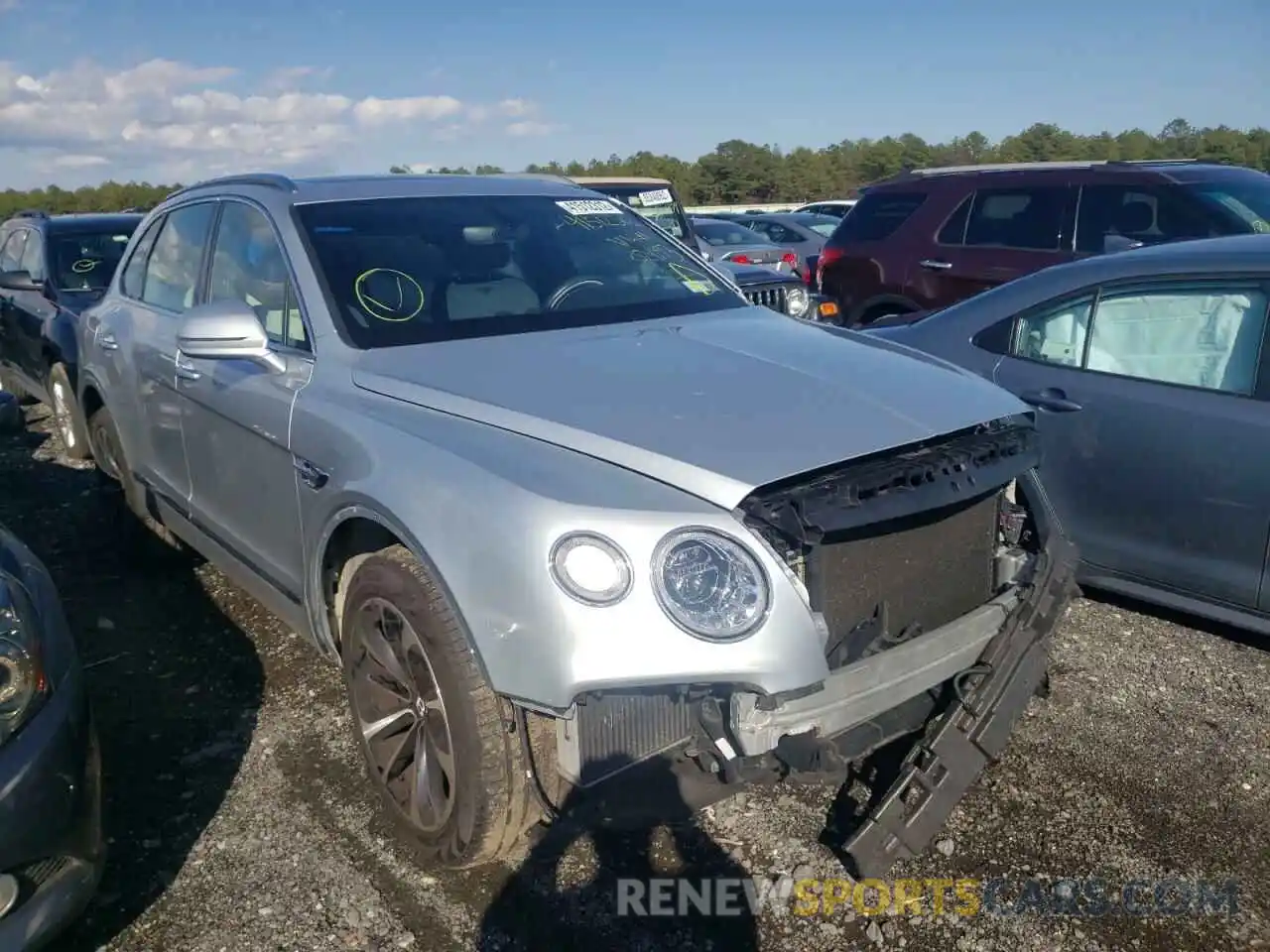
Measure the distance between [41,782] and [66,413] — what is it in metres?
5.78

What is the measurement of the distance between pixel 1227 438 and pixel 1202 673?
886mm

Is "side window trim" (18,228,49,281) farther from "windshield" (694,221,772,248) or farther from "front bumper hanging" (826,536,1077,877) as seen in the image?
"windshield" (694,221,772,248)

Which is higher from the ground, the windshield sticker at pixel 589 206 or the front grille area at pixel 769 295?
the windshield sticker at pixel 589 206

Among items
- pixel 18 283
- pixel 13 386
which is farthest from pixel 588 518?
pixel 13 386

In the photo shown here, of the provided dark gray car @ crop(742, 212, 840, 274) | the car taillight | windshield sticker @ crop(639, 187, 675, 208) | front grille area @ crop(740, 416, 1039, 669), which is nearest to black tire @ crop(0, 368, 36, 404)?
windshield sticker @ crop(639, 187, 675, 208)

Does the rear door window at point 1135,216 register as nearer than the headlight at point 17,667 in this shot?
No

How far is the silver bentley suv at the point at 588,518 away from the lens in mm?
2336

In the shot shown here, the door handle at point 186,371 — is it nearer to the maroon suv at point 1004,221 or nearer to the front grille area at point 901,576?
the front grille area at point 901,576

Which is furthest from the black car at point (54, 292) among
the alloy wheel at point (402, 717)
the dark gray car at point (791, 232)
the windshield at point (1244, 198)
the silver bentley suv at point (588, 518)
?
the dark gray car at point (791, 232)

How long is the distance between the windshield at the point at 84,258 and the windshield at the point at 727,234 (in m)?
9.71

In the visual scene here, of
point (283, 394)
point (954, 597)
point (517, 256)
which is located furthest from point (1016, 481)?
point (283, 394)

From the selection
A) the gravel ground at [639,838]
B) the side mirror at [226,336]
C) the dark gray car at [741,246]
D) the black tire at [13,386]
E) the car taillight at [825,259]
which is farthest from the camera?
the dark gray car at [741,246]

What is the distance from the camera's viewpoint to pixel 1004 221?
25.7 feet

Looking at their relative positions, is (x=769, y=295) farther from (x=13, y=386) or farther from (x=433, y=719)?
(x=13, y=386)
